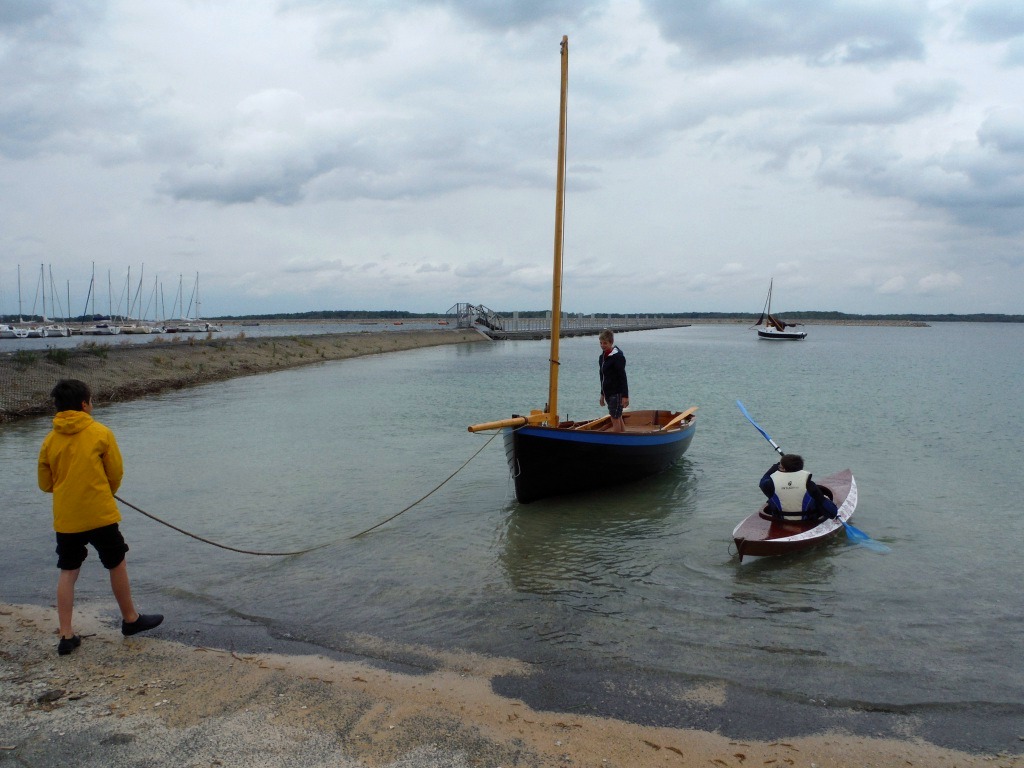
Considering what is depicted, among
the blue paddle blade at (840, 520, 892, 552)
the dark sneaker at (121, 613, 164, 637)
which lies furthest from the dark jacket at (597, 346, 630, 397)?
the dark sneaker at (121, 613, 164, 637)

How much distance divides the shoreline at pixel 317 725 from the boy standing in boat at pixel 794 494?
4.36 metres

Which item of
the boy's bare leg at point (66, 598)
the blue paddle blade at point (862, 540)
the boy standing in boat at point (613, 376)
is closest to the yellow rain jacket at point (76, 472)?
the boy's bare leg at point (66, 598)

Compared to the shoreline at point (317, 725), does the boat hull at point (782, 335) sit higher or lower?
higher

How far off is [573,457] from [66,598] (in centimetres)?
724

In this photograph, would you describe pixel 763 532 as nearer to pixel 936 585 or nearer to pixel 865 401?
pixel 936 585

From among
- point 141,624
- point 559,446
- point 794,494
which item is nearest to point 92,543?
point 141,624

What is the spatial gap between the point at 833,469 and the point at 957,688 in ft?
32.8

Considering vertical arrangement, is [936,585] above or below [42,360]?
below

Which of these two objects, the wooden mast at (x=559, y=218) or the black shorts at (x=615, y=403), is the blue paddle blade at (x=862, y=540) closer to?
the black shorts at (x=615, y=403)

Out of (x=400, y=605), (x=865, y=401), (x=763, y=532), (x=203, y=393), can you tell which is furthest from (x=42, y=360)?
(x=865, y=401)

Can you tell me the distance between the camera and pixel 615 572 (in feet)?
27.3

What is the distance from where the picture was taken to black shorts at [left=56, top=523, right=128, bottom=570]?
5355mm

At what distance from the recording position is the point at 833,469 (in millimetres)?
14977

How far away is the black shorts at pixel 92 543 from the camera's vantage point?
17.6 ft
